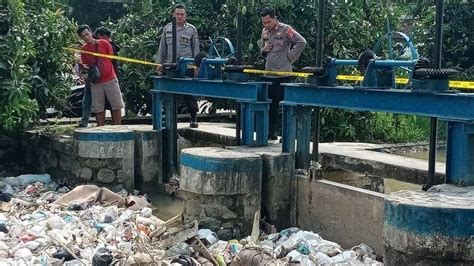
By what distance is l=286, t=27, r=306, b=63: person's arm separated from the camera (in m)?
8.60

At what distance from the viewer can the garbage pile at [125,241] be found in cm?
627

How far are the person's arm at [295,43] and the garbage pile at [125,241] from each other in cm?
232

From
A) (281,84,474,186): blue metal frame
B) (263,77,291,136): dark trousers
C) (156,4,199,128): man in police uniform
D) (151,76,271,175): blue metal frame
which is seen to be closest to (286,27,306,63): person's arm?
(263,77,291,136): dark trousers

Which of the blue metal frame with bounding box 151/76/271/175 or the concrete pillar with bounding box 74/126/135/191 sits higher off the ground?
the blue metal frame with bounding box 151/76/271/175

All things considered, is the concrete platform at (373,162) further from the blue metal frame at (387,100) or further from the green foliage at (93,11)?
the green foliage at (93,11)

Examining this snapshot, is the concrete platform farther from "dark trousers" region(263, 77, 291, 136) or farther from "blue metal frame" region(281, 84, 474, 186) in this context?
"blue metal frame" region(281, 84, 474, 186)

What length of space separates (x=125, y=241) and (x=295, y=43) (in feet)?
10.4

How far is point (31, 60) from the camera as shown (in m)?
10.5

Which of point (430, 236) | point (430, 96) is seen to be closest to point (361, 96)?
point (430, 96)

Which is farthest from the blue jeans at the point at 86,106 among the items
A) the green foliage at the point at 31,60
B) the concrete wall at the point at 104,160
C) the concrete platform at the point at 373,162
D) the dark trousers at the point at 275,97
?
the dark trousers at the point at 275,97

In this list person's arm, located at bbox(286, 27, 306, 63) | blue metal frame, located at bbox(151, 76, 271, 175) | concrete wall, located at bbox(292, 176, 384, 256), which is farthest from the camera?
person's arm, located at bbox(286, 27, 306, 63)

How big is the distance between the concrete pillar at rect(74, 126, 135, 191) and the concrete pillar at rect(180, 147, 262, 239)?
2128 millimetres

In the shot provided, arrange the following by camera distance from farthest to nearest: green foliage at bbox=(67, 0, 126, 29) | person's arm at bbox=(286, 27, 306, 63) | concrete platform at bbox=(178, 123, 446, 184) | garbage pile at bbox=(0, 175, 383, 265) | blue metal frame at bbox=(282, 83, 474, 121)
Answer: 1. green foliage at bbox=(67, 0, 126, 29)
2. person's arm at bbox=(286, 27, 306, 63)
3. concrete platform at bbox=(178, 123, 446, 184)
4. garbage pile at bbox=(0, 175, 383, 265)
5. blue metal frame at bbox=(282, 83, 474, 121)

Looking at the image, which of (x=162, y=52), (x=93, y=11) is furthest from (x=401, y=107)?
(x=93, y=11)
